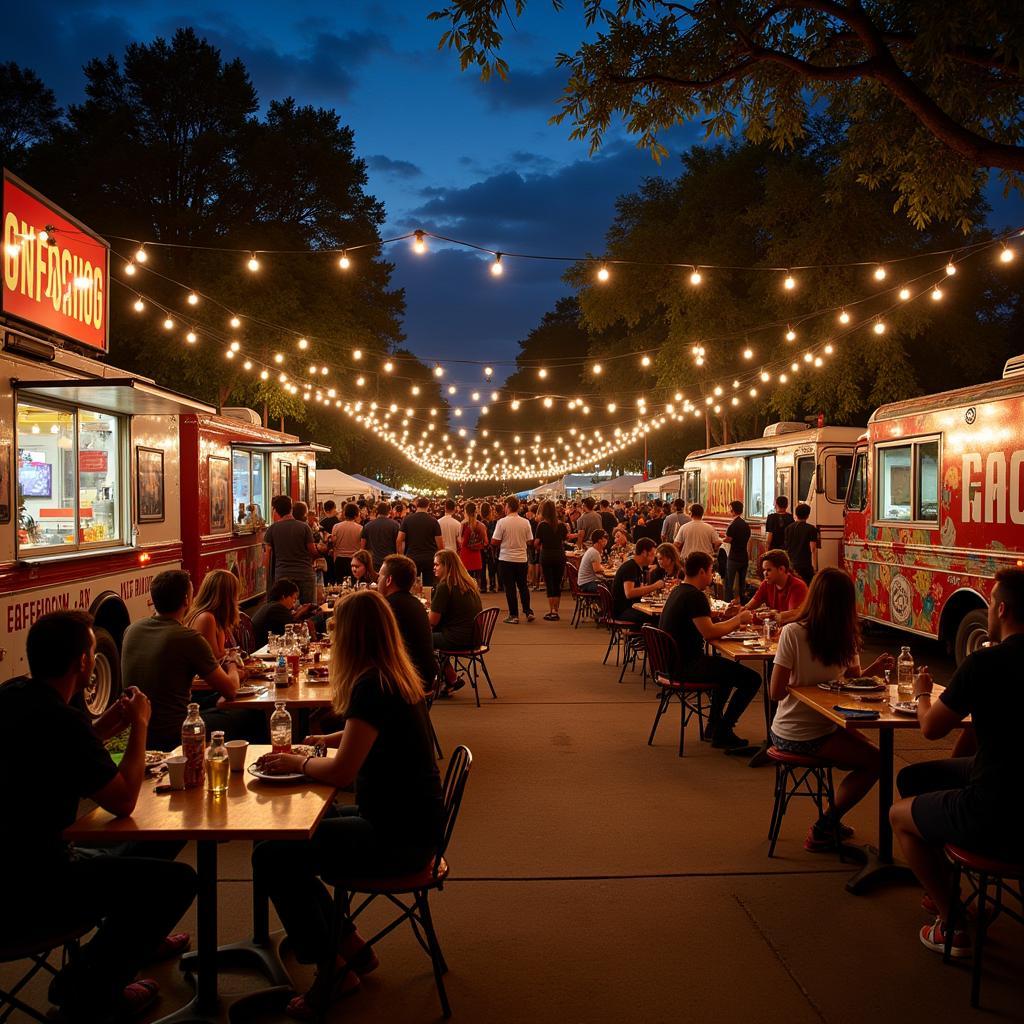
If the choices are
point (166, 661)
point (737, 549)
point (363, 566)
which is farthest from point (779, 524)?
point (166, 661)

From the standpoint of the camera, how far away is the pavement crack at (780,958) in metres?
3.70

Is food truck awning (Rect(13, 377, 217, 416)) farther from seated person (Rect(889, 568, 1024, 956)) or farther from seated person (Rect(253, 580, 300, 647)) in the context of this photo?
seated person (Rect(889, 568, 1024, 956))

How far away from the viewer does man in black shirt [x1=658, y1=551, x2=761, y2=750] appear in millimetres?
7465

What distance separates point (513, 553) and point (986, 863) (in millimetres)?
11397

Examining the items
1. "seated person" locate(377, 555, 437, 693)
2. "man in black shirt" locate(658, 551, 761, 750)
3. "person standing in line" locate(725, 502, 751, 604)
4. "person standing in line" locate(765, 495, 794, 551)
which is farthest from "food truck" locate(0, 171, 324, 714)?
"person standing in line" locate(725, 502, 751, 604)

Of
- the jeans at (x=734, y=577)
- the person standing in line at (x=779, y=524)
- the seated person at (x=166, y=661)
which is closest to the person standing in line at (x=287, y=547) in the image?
the seated person at (x=166, y=661)

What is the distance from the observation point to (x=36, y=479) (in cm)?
768

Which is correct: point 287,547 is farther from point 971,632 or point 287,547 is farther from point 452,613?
point 971,632

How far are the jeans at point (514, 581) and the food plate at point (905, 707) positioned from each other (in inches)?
405

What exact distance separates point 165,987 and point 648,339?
91.3ft

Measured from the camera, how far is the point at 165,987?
392 centimetres

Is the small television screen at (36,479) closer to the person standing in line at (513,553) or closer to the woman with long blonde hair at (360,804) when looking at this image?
the woman with long blonde hair at (360,804)

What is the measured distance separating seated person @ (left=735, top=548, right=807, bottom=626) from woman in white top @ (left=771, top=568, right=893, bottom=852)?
2308 mm

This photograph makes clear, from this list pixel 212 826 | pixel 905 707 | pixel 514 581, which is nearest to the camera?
pixel 212 826
